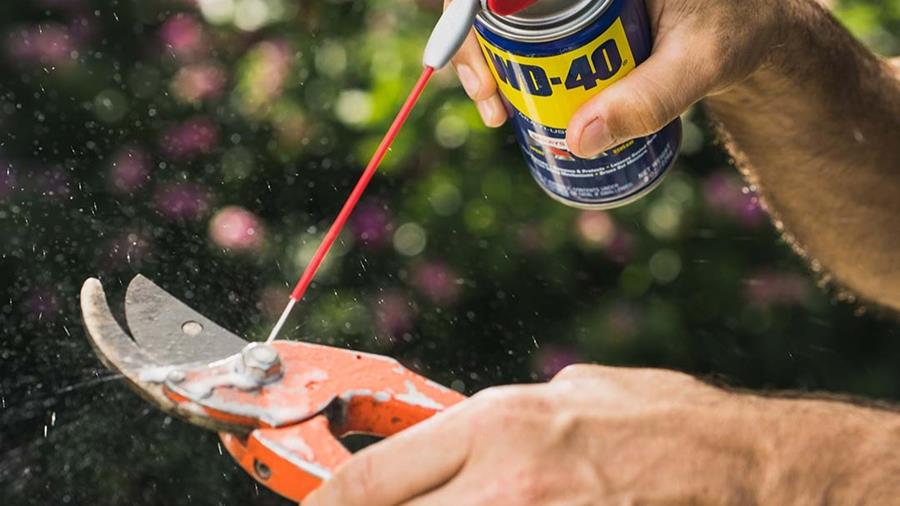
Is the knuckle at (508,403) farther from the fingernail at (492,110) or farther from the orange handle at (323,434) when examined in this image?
the fingernail at (492,110)

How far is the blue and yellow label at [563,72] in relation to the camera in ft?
5.57

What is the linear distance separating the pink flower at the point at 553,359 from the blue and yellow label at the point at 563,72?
3.50ft

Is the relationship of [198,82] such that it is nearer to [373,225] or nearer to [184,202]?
[184,202]

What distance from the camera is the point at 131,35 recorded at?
9.87ft

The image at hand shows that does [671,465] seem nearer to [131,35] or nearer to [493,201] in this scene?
[493,201]

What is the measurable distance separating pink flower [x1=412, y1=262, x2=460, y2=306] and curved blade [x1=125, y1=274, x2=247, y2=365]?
0.93 m

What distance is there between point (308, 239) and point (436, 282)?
301 millimetres

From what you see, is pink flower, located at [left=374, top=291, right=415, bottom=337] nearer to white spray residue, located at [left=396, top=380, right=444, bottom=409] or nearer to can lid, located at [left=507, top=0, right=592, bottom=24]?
white spray residue, located at [left=396, top=380, right=444, bottom=409]

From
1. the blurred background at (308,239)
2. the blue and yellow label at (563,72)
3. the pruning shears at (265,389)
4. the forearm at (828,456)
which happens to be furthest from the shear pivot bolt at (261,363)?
the blurred background at (308,239)

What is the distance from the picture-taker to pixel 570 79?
5.65 ft

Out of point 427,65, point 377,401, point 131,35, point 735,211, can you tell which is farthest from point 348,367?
point 131,35

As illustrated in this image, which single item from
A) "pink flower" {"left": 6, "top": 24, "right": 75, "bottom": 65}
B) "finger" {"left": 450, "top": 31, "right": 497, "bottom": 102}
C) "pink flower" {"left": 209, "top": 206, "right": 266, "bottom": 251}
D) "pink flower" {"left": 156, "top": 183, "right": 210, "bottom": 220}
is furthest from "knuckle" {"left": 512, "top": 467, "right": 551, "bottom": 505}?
"pink flower" {"left": 6, "top": 24, "right": 75, "bottom": 65}

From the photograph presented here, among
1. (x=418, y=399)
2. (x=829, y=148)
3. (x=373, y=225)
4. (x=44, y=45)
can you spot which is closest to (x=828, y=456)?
(x=418, y=399)

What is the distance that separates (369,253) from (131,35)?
79 centimetres
